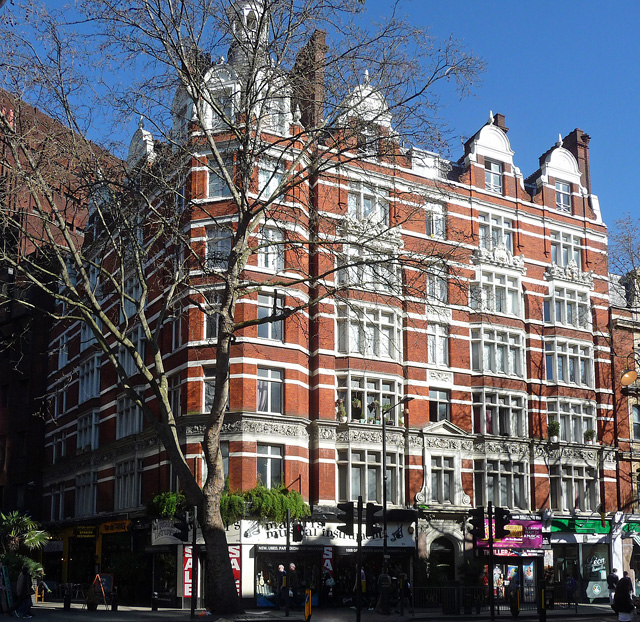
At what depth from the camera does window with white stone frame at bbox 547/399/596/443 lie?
1674 inches

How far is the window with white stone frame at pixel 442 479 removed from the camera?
38219mm

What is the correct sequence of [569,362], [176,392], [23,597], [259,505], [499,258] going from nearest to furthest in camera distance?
[23,597], [259,505], [176,392], [499,258], [569,362]

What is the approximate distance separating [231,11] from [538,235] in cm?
2794

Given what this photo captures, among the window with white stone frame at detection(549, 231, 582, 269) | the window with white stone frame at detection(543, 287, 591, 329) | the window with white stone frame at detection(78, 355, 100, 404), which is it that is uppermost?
the window with white stone frame at detection(549, 231, 582, 269)

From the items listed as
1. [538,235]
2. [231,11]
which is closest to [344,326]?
[538,235]

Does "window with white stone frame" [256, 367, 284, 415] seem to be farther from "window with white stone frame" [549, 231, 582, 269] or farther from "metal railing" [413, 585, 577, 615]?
"window with white stone frame" [549, 231, 582, 269]

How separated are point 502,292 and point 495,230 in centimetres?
310

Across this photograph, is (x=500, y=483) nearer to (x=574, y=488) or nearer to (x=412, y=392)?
(x=574, y=488)

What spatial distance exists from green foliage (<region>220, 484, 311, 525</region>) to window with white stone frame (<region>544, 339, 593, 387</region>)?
16.0m

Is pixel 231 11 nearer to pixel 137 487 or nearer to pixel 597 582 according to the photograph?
pixel 137 487

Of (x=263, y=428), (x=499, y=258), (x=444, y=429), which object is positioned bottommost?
(x=263, y=428)

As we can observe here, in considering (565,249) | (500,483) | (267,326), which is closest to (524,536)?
(500,483)

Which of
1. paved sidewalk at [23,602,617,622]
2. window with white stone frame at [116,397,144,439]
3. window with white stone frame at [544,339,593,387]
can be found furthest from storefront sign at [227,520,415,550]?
window with white stone frame at [544,339,593,387]

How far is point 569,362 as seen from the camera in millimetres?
43625
